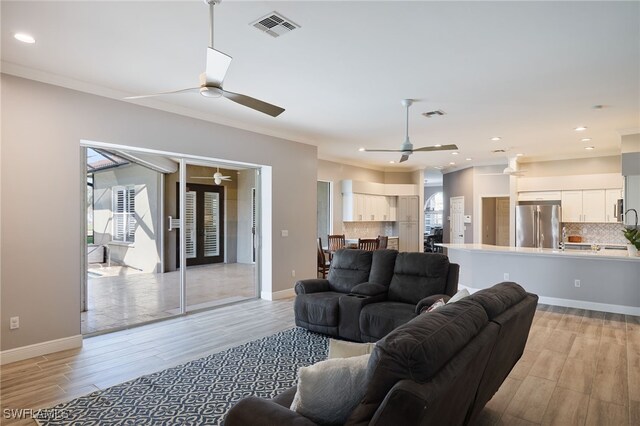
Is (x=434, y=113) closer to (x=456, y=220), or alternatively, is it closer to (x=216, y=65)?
(x=216, y=65)

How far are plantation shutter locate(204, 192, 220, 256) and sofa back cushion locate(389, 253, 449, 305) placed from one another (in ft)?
10.5

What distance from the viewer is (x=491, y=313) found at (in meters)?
2.05

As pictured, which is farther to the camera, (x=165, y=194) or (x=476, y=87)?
(x=165, y=194)

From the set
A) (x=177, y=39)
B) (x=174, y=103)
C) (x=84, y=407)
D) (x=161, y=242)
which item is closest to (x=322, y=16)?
(x=177, y=39)

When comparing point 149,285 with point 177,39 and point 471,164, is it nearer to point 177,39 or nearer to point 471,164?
point 177,39

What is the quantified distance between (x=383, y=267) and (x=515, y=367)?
1.69 metres

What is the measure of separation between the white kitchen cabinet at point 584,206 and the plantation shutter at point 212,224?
740 centimetres

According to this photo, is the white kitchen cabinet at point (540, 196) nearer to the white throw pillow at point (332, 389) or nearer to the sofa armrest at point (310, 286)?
the sofa armrest at point (310, 286)

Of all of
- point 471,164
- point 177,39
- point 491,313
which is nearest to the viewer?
point 491,313

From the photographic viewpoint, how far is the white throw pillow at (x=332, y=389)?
1.52 meters

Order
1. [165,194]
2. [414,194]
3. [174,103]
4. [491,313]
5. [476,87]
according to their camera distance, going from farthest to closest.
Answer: [414,194]
[165,194]
[174,103]
[476,87]
[491,313]

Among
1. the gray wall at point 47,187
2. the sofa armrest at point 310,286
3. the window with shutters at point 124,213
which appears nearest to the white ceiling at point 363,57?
the gray wall at point 47,187

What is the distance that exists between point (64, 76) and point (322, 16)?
2929mm

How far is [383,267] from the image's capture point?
4.61 m
